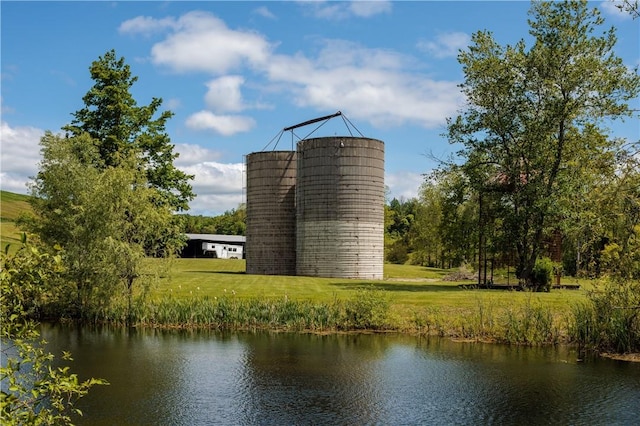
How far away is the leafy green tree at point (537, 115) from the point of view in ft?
111

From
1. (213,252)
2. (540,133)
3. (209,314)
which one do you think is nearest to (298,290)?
(209,314)

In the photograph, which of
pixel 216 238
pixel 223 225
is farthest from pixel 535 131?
pixel 223 225

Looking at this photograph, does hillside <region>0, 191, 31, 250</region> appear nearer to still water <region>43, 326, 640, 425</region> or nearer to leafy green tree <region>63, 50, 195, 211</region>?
leafy green tree <region>63, 50, 195, 211</region>

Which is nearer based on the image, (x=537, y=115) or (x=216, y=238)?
(x=537, y=115)

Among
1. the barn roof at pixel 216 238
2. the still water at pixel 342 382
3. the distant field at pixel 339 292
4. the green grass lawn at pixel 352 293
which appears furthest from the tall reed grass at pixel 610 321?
the barn roof at pixel 216 238

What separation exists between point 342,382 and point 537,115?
74.5 feet

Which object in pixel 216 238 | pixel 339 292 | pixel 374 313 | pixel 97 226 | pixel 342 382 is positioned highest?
pixel 216 238

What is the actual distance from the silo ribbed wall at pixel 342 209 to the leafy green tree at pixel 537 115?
9737 mm

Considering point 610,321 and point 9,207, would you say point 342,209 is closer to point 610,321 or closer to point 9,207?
point 610,321

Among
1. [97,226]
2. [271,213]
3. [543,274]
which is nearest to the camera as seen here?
[97,226]

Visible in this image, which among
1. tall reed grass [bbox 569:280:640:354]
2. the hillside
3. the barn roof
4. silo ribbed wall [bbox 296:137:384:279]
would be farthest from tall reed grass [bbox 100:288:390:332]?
the barn roof

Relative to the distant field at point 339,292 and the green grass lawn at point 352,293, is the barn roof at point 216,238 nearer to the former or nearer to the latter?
the distant field at point 339,292

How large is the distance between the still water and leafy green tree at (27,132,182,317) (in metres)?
4.38

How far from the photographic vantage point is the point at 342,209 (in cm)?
4512
